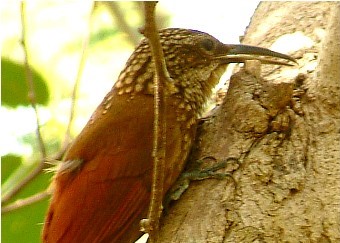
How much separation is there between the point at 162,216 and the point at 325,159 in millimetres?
672

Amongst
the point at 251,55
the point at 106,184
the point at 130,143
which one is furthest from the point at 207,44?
the point at 106,184

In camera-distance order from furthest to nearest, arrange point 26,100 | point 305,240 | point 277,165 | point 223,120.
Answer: point 26,100
point 223,120
point 277,165
point 305,240

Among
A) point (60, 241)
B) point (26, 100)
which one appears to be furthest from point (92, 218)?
point (26, 100)

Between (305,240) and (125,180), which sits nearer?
(305,240)

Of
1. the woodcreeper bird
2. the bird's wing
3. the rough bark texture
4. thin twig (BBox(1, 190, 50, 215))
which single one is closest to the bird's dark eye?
the woodcreeper bird

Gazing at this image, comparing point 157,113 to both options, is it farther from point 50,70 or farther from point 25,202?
point 50,70

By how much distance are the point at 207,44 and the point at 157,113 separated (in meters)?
1.08

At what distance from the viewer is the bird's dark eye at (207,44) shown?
10.3 feet

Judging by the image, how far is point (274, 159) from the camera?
2.81m

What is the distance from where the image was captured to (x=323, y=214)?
266 centimetres

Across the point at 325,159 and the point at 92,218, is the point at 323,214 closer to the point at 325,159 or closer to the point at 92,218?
the point at 325,159

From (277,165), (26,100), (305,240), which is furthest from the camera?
(26,100)

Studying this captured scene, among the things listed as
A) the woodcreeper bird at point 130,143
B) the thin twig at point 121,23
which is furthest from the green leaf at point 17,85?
the thin twig at point 121,23

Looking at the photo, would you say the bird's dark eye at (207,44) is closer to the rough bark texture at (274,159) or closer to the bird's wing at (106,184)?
the rough bark texture at (274,159)
